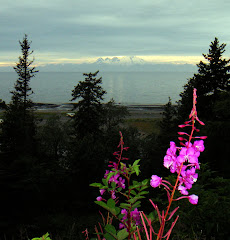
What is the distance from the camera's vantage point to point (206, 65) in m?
25.4

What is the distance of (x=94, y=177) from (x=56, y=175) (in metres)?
2.82

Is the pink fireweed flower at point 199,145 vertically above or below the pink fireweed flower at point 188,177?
above

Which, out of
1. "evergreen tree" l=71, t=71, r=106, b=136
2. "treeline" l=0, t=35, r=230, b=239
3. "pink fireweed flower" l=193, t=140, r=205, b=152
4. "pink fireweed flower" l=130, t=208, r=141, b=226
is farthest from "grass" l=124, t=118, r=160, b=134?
"pink fireweed flower" l=193, t=140, r=205, b=152

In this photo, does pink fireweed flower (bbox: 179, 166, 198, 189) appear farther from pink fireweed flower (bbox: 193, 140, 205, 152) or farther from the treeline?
the treeline

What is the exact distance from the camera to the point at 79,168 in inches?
667

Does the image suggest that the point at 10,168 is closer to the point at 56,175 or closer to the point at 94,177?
the point at 56,175

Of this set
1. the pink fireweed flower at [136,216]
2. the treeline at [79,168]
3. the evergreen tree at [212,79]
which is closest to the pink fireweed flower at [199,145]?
the pink fireweed flower at [136,216]

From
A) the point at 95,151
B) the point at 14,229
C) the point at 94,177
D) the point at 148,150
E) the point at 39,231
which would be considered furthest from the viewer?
the point at 148,150

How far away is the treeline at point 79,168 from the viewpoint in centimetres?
498

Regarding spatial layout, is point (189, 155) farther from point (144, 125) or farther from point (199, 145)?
point (144, 125)

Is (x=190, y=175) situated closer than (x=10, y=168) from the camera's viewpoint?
Yes

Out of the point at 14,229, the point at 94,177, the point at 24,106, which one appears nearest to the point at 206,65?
the point at 94,177

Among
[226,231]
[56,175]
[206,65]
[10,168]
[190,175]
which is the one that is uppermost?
[206,65]

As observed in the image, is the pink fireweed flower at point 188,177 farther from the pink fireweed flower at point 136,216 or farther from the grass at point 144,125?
the grass at point 144,125
